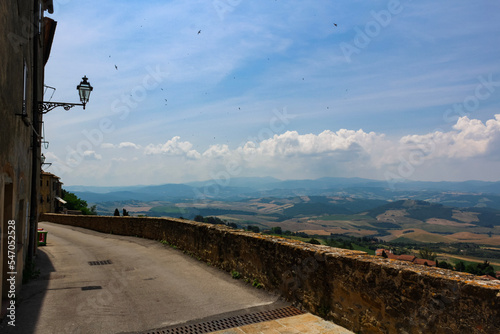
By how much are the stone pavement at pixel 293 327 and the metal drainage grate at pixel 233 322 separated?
0.20 meters

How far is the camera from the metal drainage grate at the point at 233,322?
17.0ft

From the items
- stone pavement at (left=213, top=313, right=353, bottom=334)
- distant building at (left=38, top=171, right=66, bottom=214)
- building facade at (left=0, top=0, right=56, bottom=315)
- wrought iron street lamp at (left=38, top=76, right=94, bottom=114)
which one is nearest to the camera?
stone pavement at (left=213, top=313, right=353, bottom=334)

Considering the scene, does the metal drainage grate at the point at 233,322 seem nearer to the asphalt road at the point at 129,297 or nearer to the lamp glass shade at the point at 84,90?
the asphalt road at the point at 129,297

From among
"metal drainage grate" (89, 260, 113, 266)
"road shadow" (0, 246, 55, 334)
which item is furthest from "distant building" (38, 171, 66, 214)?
"road shadow" (0, 246, 55, 334)

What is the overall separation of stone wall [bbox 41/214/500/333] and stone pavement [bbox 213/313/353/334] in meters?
0.16

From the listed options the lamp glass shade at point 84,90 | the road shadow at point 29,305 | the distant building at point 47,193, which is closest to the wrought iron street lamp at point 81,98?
the lamp glass shade at point 84,90

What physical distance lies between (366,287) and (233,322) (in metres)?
2.24

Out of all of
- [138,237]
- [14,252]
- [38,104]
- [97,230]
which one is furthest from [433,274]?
[97,230]

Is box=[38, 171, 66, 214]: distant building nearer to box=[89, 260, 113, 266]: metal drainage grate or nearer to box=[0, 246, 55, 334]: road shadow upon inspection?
box=[89, 260, 113, 266]: metal drainage grate

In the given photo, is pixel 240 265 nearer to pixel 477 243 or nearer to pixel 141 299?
pixel 141 299

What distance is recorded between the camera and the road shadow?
16.8 feet

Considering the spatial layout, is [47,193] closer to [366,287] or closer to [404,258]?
[404,258]

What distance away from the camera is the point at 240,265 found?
317 inches

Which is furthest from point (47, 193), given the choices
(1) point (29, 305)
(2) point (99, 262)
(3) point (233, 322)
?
(3) point (233, 322)
